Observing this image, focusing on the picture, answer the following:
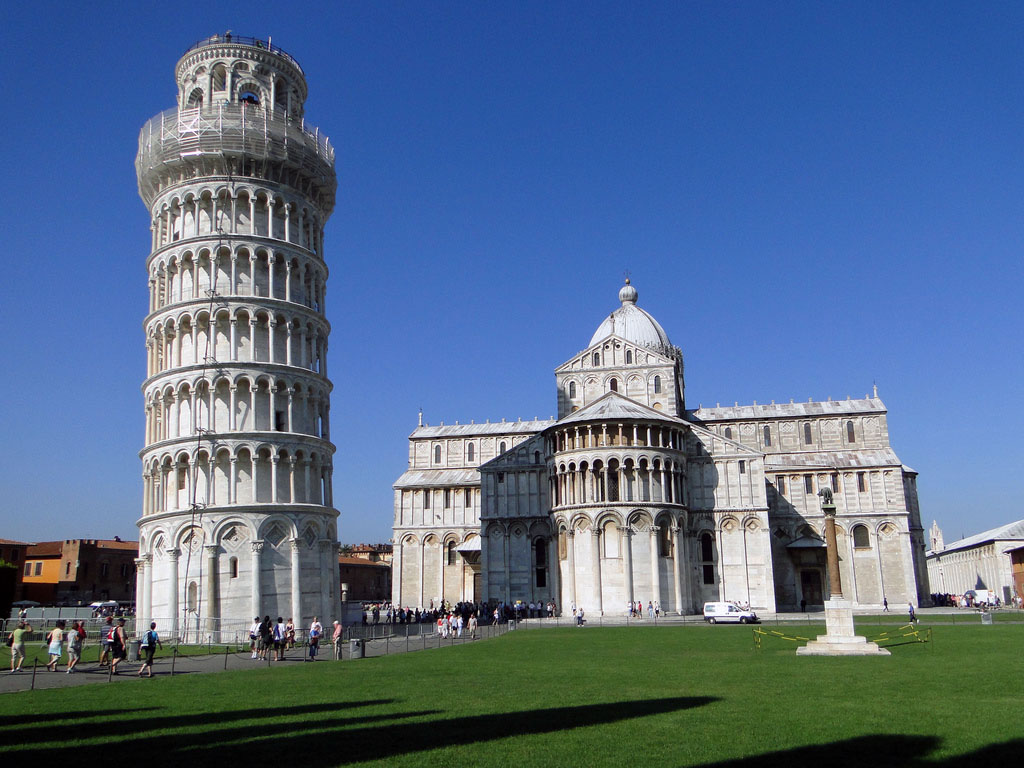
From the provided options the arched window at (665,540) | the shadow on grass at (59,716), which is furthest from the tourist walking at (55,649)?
the arched window at (665,540)

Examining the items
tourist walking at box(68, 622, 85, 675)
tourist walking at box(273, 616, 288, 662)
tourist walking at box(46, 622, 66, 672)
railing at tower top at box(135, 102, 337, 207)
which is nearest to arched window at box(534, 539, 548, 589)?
railing at tower top at box(135, 102, 337, 207)

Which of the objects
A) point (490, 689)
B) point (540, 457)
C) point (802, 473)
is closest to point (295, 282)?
point (540, 457)

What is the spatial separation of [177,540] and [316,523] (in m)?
6.83

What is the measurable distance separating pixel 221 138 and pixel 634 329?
4327 cm

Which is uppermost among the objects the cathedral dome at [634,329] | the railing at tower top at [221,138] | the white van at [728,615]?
the railing at tower top at [221,138]

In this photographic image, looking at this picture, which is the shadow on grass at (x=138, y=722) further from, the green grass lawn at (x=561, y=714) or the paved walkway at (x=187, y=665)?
the paved walkway at (x=187, y=665)

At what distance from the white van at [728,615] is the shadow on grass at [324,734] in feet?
124

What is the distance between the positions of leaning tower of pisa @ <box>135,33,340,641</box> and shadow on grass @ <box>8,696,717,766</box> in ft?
93.4

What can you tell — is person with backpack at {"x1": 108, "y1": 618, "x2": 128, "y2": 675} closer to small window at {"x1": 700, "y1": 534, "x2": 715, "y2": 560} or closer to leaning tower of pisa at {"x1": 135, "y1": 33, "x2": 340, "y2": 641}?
leaning tower of pisa at {"x1": 135, "y1": 33, "x2": 340, "y2": 641}

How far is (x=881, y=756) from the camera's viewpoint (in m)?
12.8

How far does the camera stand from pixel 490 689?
70.2 ft

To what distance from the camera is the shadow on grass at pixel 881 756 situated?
1227cm

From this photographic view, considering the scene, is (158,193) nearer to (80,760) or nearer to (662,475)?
(662,475)

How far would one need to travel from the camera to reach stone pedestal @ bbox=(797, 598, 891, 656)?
94.0 ft
